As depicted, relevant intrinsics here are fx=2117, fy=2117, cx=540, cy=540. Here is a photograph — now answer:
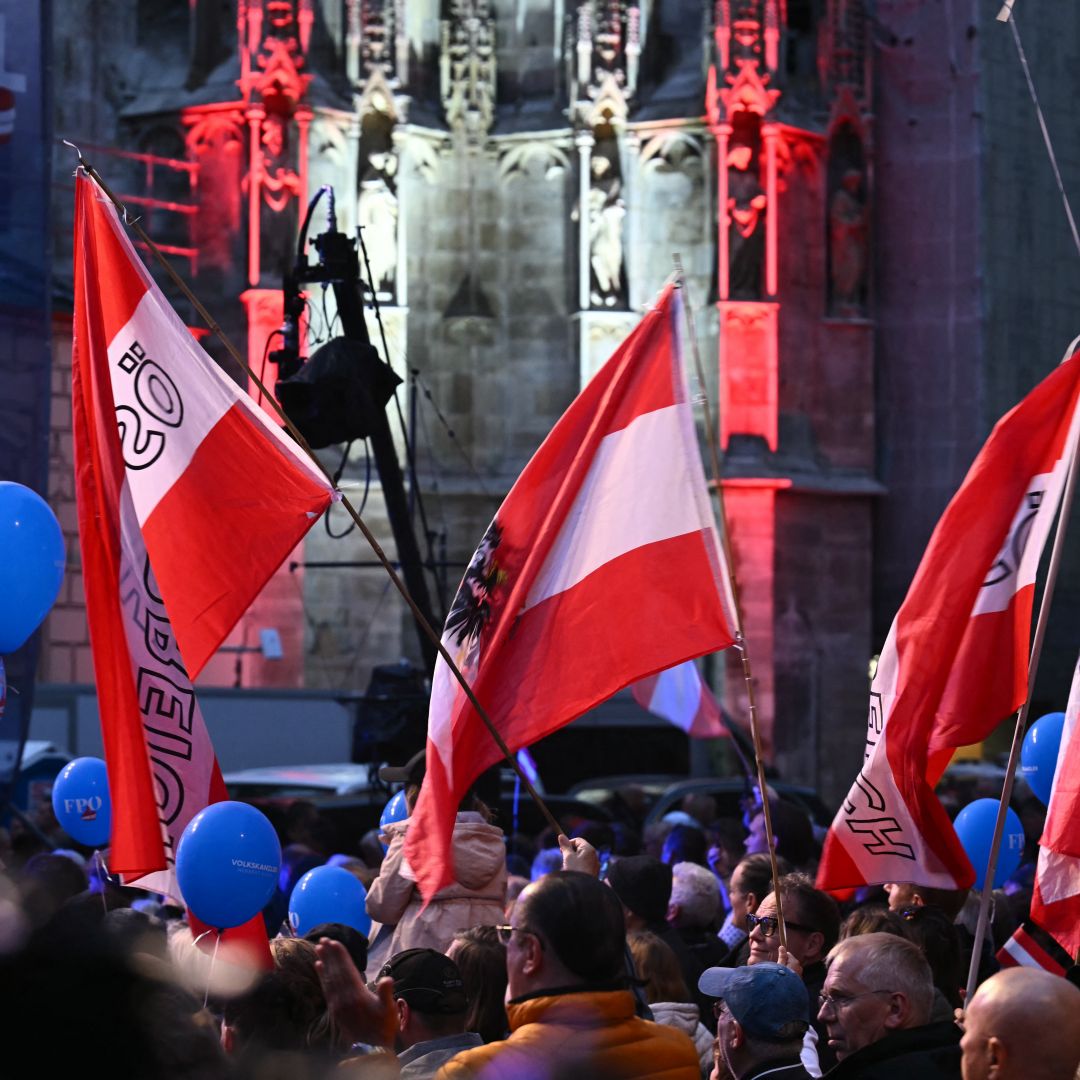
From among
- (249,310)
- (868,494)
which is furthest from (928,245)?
(249,310)

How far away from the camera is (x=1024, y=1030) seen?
361 centimetres

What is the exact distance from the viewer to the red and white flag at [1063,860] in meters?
6.48

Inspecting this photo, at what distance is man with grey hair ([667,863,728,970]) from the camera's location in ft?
26.1

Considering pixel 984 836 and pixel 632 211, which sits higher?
pixel 632 211

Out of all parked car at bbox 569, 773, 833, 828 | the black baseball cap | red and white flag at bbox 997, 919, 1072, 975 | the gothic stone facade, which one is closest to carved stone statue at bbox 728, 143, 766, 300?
the gothic stone facade

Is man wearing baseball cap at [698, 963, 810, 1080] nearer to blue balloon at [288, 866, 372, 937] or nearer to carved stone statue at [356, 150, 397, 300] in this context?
blue balloon at [288, 866, 372, 937]

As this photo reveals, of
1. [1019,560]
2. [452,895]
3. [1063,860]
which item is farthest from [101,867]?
[1063,860]

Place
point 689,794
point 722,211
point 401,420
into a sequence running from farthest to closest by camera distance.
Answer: point 722,211
point 689,794
point 401,420

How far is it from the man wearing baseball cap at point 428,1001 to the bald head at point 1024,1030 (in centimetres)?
147

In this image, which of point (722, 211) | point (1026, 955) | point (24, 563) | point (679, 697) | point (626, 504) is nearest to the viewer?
point (1026, 955)

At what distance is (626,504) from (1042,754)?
9.21ft

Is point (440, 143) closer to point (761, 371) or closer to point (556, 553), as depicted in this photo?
point (761, 371)

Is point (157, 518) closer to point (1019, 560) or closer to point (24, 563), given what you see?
point (24, 563)

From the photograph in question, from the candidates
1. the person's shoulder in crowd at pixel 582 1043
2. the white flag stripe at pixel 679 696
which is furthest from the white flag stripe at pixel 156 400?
the white flag stripe at pixel 679 696
